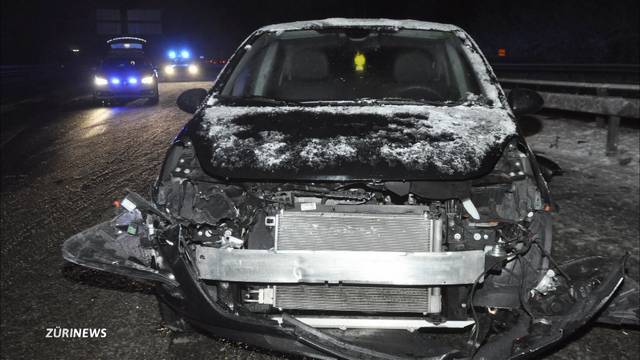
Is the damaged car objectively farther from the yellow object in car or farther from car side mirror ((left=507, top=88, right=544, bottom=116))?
the yellow object in car

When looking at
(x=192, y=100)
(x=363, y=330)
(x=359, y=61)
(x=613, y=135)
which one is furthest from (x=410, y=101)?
(x=613, y=135)

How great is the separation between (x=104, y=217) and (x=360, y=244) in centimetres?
347

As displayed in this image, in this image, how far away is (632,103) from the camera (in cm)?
720

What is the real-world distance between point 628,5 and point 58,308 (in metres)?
31.7

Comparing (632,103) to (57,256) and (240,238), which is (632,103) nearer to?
(240,238)

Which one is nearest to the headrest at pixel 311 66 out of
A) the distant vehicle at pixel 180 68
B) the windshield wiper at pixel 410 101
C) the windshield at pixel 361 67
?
the windshield at pixel 361 67

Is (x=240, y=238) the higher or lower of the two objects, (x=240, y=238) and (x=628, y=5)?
the lower

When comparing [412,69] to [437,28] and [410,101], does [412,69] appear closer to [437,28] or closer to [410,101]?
[437,28]

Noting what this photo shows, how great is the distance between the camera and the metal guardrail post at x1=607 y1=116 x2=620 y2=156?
25.3ft

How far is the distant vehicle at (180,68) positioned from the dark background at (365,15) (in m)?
4.05

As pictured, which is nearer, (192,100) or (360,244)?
(360,244)

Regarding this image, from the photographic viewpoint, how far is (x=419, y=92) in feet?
13.2

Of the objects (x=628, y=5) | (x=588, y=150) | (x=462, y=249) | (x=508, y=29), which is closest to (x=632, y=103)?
(x=588, y=150)

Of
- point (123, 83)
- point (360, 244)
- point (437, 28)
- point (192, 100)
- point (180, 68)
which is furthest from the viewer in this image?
point (180, 68)
